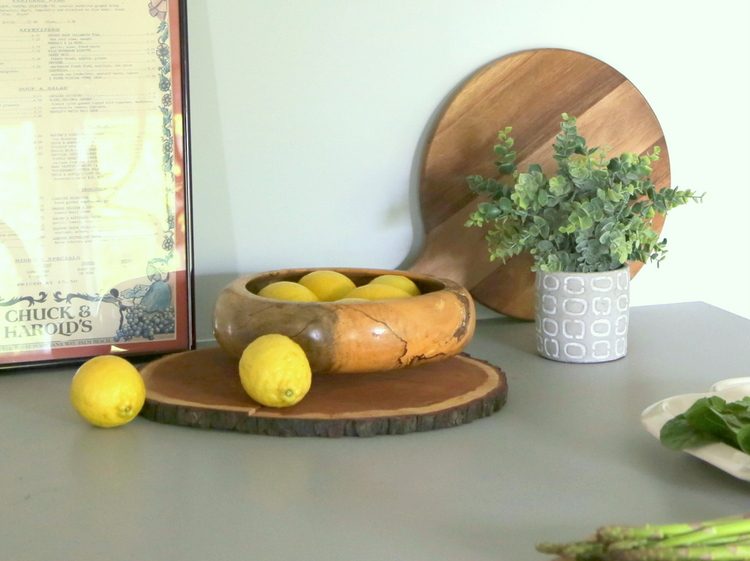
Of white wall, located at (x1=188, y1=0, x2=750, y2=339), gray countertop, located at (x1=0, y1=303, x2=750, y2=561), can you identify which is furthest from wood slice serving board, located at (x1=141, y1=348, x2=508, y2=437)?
white wall, located at (x1=188, y1=0, x2=750, y2=339)

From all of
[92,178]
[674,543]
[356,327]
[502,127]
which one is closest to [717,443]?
[674,543]

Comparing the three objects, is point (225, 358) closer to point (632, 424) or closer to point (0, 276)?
point (0, 276)

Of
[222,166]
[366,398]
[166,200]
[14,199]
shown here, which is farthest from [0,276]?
[366,398]

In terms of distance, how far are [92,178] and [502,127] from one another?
22.2 inches

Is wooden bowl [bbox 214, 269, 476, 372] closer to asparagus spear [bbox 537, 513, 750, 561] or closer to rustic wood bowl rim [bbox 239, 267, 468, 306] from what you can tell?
rustic wood bowl rim [bbox 239, 267, 468, 306]

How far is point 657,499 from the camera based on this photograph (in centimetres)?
85

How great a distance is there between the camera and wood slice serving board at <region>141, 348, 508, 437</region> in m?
1.00

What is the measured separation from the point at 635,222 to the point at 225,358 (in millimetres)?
525

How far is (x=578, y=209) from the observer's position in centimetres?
121

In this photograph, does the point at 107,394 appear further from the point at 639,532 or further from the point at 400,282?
the point at 639,532

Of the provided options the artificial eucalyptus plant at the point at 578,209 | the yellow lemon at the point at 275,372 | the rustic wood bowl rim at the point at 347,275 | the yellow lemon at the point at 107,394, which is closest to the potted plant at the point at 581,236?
the artificial eucalyptus plant at the point at 578,209

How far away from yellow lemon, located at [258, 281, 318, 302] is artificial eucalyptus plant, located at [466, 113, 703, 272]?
25 centimetres

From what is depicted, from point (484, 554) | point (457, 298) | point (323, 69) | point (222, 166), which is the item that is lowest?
point (484, 554)

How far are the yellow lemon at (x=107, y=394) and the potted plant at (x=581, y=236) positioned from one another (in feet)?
1.58
